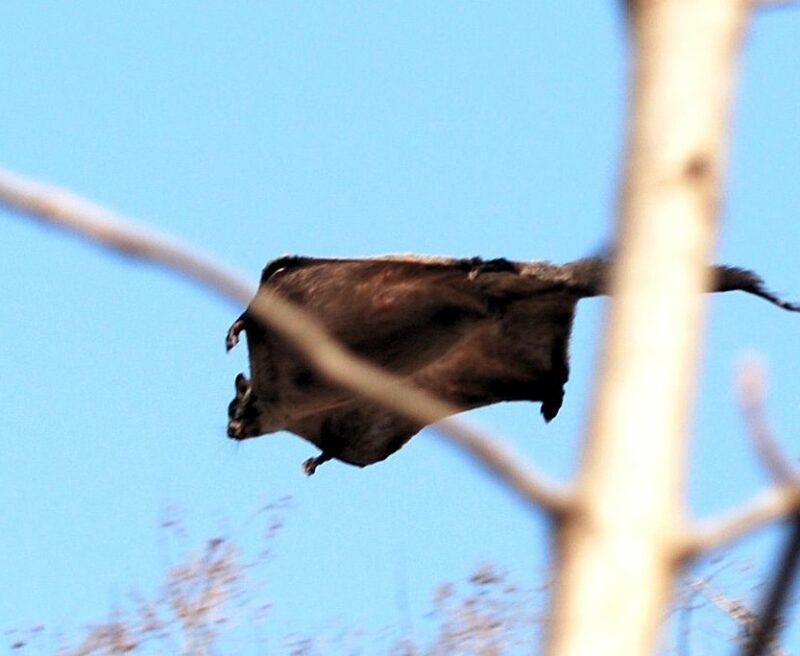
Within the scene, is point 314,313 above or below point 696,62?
below

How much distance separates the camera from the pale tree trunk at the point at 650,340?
178 cm

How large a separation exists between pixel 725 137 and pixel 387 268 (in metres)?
6.35

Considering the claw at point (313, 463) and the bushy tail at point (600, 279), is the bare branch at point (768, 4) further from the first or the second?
the claw at point (313, 463)

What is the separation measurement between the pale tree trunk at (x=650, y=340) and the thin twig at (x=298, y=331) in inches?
2.3

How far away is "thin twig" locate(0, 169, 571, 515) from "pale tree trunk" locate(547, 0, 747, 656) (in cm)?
6

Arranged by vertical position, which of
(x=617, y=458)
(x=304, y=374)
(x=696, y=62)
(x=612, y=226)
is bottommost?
(x=304, y=374)

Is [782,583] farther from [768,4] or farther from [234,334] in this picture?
[234,334]

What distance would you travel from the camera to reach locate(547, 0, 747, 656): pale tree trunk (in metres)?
1.78

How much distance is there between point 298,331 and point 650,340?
1.10 ft

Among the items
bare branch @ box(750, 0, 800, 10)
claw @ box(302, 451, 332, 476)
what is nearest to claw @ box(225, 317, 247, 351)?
claw @ box(302, 451, 332, 476)

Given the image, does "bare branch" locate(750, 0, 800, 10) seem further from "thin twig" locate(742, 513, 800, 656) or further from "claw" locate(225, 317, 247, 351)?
"claw" locate(225, 317, 247, 351)

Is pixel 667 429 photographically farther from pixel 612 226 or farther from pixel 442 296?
pixel 442 296

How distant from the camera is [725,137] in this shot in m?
1.93

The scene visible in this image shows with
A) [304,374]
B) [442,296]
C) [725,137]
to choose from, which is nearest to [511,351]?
[442,296]
